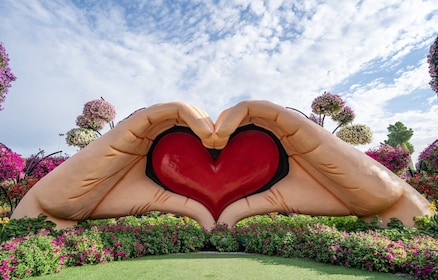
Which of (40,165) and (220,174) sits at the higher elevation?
(40,165)

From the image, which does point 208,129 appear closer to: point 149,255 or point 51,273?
point 149,255

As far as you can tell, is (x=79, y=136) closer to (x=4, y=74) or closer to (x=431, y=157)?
(x=4, y=74)

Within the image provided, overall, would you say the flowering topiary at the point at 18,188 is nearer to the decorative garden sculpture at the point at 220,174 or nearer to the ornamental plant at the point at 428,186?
the decorative garden sculpture at the point at 220,174

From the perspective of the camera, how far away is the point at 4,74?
9.54 meters

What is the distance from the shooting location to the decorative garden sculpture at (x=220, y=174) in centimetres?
585

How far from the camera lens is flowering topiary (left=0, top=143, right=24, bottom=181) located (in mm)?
8109

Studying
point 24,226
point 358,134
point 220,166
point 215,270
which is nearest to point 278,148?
point 220,166

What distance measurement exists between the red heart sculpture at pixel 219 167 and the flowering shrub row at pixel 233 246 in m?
1.01

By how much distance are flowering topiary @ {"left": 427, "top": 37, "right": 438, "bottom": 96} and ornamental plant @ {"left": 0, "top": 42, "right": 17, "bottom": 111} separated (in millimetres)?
12490

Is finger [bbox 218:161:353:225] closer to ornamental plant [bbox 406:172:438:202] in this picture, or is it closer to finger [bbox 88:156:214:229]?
finger [bbox 88:156:214:229]

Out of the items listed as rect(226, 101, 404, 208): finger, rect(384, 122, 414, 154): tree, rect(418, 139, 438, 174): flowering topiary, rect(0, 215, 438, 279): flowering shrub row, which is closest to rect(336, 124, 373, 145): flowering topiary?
rect(418, 139, 438, 174): flowering topiary

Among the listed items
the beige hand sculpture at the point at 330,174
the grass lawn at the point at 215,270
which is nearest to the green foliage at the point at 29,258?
the grass lawn at the point at 215,270

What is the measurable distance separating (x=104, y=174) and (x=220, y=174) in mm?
2482

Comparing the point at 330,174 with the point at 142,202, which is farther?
the point at 142,202
